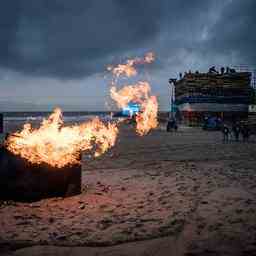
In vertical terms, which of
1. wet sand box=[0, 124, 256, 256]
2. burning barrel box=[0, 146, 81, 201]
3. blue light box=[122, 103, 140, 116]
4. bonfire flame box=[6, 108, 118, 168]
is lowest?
wet sand box=[0, 124, 256, 256]

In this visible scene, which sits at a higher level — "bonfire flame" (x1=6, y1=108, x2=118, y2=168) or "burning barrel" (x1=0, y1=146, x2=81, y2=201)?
"bonfire flame" (x1=6, y1=108, x2=118, y2=168)

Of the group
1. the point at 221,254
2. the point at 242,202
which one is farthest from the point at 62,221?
the point at 242,202

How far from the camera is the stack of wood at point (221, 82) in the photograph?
4834 centimetres

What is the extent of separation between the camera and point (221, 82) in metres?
48.4

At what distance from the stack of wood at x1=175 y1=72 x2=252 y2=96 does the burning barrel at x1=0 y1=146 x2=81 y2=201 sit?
41.9m

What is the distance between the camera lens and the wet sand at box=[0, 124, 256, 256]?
5.98m

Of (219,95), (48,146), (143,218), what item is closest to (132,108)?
(219,95)

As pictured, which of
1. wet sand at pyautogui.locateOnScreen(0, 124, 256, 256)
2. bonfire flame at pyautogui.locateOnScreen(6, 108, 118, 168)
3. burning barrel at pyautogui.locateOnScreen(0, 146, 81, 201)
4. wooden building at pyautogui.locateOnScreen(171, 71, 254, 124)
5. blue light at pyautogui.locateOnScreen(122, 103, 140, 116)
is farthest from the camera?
blue light at pyautogui.locateOnScreen(122, 103, 140, 116)

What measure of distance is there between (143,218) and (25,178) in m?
3.44

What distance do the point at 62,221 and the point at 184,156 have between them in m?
11.5

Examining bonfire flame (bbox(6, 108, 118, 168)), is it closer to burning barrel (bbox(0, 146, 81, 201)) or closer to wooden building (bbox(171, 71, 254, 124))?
burning barrel (bbox(0, 146, 81, 201))

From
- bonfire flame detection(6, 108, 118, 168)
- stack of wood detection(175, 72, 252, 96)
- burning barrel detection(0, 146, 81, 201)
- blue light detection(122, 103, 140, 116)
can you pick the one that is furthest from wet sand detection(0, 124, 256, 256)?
blue light detection(122, 103, 140, 116)

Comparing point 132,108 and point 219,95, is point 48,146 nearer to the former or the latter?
point 219,95

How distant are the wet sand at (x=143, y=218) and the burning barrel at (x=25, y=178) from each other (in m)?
0.29
